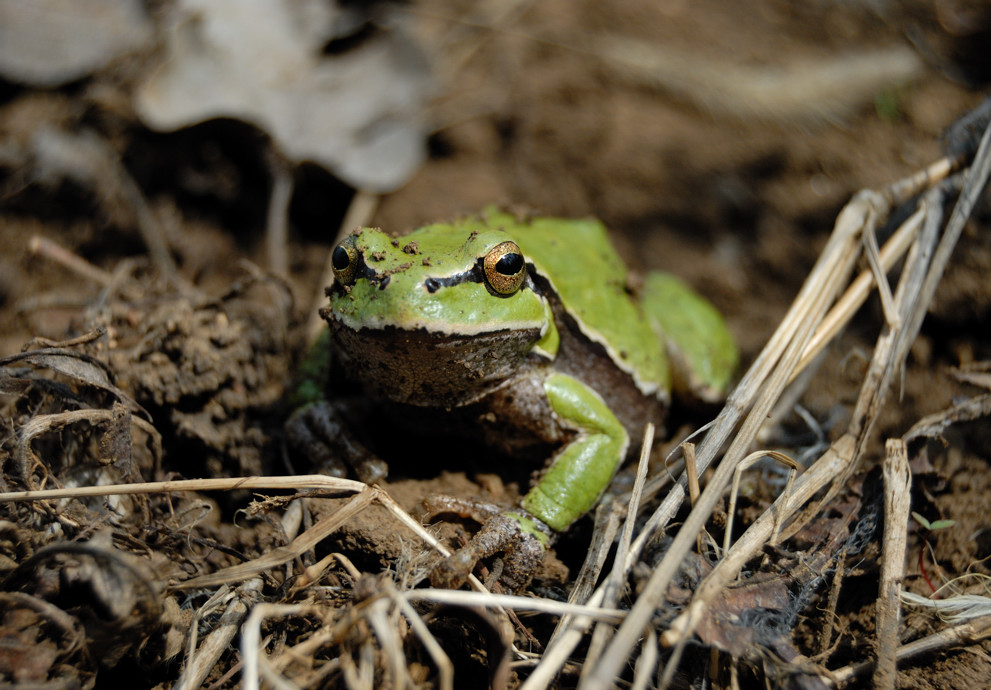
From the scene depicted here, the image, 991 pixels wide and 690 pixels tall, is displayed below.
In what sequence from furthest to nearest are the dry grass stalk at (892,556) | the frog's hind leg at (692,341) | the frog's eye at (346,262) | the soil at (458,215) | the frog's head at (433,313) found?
the frog's hind leg at (692,341) → the frog's eye at (346,262) → the frog's head at (433,313) → the soil at (458,215) → the dry grass stalk at (892,556)

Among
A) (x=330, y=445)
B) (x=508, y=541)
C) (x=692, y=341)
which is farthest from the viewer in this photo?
(x=692, y=341)

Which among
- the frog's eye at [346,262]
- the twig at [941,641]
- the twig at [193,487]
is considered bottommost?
the twig at [941,641]

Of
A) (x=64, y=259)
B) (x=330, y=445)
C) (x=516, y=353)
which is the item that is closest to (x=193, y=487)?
(x=330, y=445)

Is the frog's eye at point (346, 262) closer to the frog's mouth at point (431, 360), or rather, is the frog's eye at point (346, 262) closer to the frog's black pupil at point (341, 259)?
the frog's black pupil at point (341, 259)

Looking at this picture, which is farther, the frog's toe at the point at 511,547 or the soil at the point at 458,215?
the frog's toe at the point at 511,547

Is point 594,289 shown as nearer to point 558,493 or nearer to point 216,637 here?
point 558,493

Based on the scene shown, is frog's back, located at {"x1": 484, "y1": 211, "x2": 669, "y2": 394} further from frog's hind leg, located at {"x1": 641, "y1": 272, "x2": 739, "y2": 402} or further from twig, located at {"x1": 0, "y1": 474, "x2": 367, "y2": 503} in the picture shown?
twig, located at {"x1": 0, "y1": 474, "x2": 367, "y2": 503}

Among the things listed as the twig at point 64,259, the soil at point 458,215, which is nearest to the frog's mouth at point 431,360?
the soil at point 458,215

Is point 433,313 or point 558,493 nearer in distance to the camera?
point 433,313
